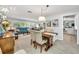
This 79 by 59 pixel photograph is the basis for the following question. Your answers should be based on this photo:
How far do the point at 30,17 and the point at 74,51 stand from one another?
1.29m

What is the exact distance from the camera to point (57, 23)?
2.02 m

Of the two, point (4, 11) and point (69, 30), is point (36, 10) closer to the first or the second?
point (4, 11)

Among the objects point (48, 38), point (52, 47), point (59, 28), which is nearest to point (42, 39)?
point (48, 38)

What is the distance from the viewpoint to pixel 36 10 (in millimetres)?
1961

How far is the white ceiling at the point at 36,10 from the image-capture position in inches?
74.8

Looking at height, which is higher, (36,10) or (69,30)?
(36,10)

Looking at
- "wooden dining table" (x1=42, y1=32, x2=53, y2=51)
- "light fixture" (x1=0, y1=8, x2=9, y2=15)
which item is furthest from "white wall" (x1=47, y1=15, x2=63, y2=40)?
"light fixture" (x1=0, y1=8, x2=9, y2=15)

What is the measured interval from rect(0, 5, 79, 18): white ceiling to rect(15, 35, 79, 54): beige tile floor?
1.76 ft

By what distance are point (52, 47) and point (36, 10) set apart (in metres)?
0.95

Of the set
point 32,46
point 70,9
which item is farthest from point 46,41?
point 70,9

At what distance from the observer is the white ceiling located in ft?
6.23

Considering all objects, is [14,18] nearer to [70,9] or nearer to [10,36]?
[10,36]

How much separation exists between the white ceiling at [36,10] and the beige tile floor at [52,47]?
1.76 ft
